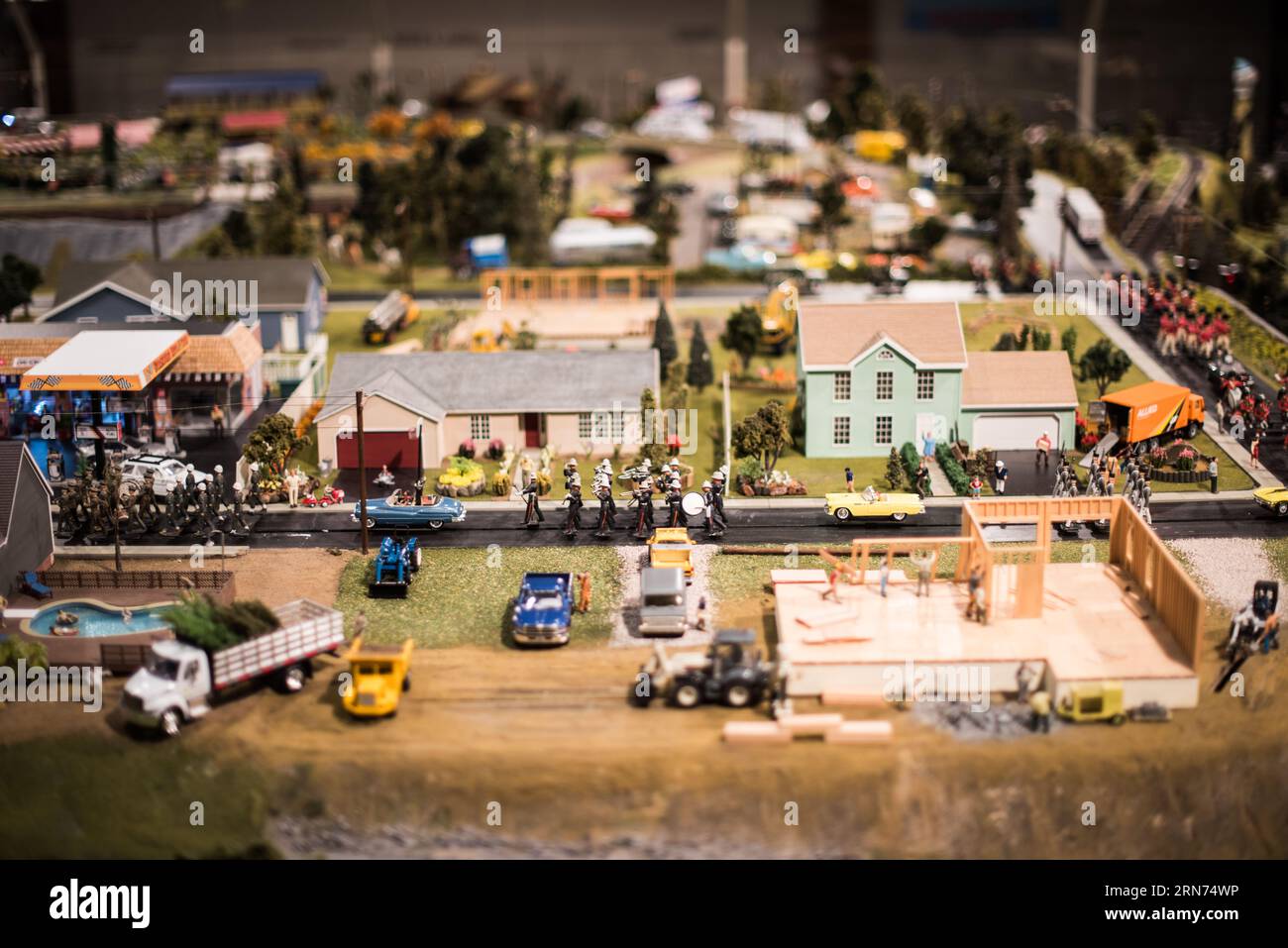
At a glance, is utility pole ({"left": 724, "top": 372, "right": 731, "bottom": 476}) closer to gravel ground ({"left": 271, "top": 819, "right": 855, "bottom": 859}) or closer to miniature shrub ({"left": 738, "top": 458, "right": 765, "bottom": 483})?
miniature shrub ({"left": 738, "top": 458, "right": 765, "bottom": 483})

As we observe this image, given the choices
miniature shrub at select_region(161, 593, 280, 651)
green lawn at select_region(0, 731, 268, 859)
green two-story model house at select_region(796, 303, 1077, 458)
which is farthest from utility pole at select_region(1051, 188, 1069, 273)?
green lawn at select_region(0, 731, 268, 859)

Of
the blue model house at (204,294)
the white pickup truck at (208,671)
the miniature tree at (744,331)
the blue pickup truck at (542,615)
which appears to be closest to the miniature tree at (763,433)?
the miniature tree at (744,331)

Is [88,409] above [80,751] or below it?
above

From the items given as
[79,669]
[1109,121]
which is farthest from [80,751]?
[1109,121]

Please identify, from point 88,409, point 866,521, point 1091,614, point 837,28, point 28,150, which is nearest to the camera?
point 1091,614
